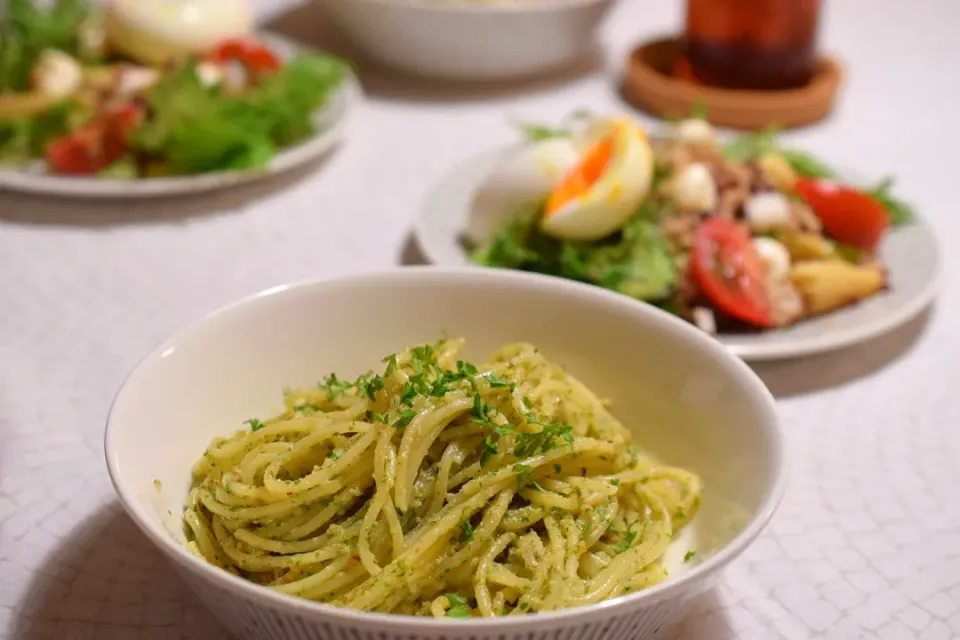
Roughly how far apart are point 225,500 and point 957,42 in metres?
3.84

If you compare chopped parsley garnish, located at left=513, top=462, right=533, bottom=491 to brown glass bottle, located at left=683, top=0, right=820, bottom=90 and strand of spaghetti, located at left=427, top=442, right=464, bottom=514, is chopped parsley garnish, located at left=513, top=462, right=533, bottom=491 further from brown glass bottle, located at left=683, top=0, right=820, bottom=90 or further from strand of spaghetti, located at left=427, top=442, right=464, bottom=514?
brown glass bottle, located at left=683, top=0, right=820, bottom=90

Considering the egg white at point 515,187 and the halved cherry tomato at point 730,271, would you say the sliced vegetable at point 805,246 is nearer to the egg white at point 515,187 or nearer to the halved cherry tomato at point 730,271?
the halved cherry tomato at point 730,271

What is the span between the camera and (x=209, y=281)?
2.11 meters

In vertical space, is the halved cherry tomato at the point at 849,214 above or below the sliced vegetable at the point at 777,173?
below

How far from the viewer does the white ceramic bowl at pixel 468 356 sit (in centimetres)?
95

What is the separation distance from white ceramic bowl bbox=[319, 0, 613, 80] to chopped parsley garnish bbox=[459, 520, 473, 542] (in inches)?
84.6

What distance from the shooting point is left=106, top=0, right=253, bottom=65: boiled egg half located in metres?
2.98

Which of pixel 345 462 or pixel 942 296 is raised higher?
pixel 345 462

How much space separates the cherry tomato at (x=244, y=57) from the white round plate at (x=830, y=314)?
0.88m

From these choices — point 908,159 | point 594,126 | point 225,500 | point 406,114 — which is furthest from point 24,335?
point 908,159

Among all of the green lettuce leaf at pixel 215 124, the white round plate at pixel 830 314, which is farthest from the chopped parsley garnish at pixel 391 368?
the green lettuce leaf at pixel 215 124

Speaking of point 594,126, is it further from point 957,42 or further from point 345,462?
point 957,42

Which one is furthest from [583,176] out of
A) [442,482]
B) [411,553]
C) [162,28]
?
[162,28]

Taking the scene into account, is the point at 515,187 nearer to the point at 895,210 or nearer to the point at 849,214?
the point at 849,214
